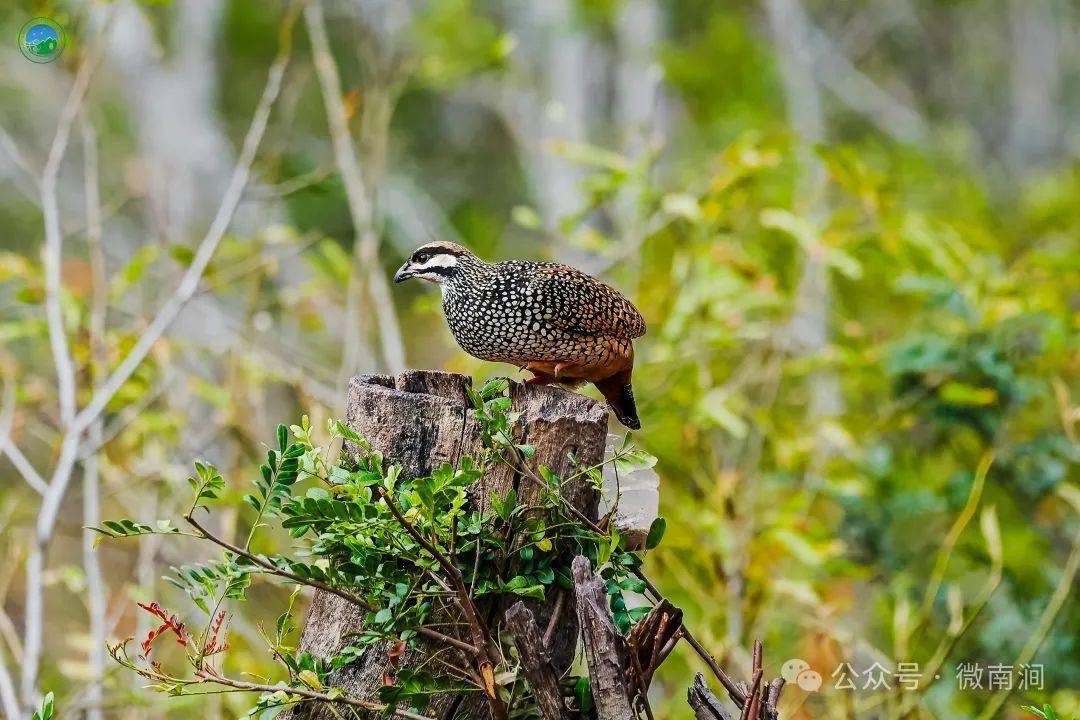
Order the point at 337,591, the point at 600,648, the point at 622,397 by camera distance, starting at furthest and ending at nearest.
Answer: the point at 622,397 < the point at 337,591 < the point at 600,648

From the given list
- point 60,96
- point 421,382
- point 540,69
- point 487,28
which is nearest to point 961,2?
point 540,69

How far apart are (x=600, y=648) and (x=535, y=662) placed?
0.40 feet

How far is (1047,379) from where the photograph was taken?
4391 mm

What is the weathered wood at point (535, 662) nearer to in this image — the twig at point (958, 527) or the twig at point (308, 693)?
the twig at point (308, 693)

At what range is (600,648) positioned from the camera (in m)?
1.79

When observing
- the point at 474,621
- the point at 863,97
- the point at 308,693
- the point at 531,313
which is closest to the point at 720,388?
the point at 531,313

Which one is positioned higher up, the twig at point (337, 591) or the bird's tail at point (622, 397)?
the bird's tail at point (622, 397)

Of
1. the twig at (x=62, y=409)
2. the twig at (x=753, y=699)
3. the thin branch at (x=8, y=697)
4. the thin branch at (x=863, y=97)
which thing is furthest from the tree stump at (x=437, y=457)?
the thin branch at (x=863, y=97)

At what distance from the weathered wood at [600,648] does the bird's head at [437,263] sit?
3.93ft

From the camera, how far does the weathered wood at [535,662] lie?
6.00 feet

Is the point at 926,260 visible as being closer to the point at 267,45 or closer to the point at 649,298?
the point at 649,298

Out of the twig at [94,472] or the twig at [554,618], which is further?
the twig at [94,472]

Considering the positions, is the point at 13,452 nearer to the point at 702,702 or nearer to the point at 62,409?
the point at 62,409

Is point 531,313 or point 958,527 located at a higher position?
point 531,313
